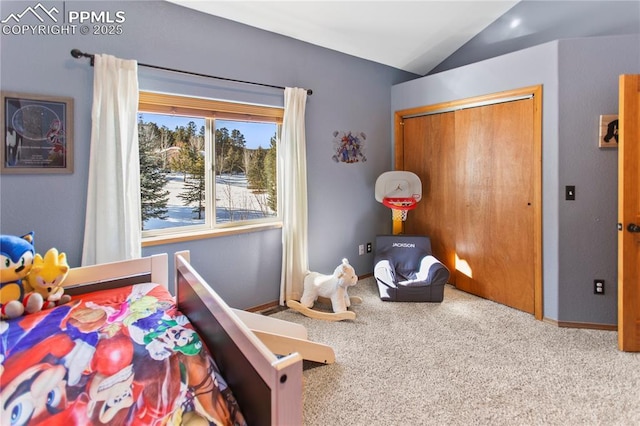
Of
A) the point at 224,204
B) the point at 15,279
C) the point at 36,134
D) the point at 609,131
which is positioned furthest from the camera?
the point at 224,204

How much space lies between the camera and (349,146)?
368 centimetres

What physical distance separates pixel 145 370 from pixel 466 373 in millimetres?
1817

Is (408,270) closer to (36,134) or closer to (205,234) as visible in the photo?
(205,234)

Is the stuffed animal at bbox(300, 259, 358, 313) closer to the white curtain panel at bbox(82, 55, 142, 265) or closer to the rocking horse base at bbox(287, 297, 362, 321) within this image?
the rocking horse base at bbox(287, 297, 362, 321)

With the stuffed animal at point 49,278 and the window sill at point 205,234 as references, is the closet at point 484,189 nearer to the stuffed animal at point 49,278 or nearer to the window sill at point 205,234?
the window sill at point 205,234

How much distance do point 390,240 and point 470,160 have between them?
1.10m

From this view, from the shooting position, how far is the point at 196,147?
280 centimetres

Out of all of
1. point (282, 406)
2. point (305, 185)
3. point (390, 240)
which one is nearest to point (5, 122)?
point (305, 185)

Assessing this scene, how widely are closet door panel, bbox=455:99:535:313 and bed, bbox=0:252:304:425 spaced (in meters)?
2.62

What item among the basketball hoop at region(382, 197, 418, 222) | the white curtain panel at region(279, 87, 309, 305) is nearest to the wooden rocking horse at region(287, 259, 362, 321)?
the white curtain panel at region(279, 87, 309, 305)

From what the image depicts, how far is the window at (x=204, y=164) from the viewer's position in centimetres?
259

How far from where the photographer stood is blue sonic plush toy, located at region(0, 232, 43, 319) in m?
1.50

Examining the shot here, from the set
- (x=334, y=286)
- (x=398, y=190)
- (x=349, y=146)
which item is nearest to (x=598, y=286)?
(x=398, y=190)

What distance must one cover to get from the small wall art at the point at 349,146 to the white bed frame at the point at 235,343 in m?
2.05
